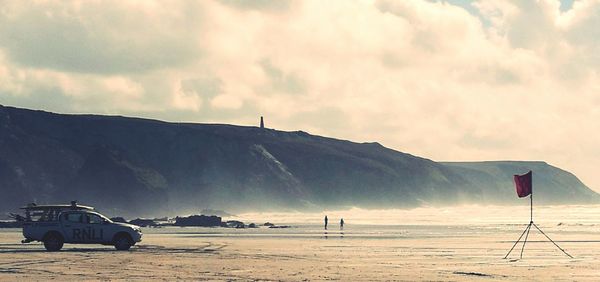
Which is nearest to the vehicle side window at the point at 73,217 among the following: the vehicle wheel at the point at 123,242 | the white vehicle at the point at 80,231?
the white vehicle at the point at 80,231

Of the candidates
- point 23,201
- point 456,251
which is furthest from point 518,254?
point 23,201

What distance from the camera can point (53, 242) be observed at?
4397 centimetres

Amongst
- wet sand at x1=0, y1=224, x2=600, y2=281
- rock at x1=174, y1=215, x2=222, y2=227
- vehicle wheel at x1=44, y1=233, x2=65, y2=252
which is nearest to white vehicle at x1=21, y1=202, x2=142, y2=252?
vehicle wheel at x1=44, y1=233, x2=65, y2=252

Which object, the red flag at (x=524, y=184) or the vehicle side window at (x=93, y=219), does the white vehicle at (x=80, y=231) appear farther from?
the red flag at (x=524, y=184)

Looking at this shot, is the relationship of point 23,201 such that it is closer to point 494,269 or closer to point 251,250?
point 251,250

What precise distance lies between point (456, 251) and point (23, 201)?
16342cm

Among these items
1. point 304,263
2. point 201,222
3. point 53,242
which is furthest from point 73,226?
point 201,222

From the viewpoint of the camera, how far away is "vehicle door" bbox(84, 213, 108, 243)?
44.9 metres

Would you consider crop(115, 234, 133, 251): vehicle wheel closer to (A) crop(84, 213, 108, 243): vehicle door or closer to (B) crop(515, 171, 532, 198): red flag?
(A) crop(84, 213, 108, 243): vehicle door

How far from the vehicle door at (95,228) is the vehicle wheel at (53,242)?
4.44ft

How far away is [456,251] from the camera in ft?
140

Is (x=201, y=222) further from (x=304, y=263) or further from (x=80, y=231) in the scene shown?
(x=304, y=263)

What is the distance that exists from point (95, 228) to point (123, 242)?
1515mm

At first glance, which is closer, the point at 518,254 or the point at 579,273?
the point at 579,273
